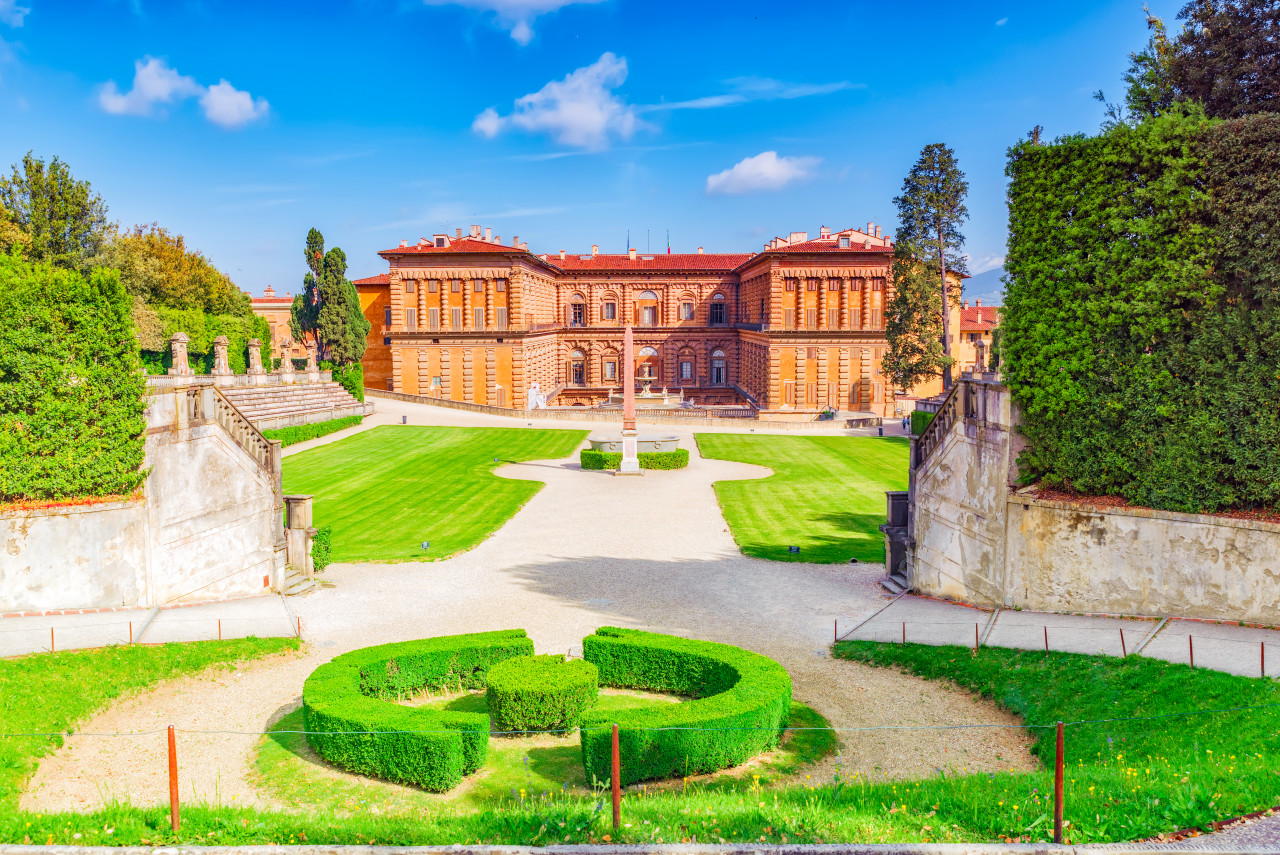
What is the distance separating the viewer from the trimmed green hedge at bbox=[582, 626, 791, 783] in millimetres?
9555

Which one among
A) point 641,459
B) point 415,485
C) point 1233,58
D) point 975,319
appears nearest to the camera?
point 1233,58

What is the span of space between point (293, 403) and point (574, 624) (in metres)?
36.4

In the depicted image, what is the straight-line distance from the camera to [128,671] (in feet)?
42.0

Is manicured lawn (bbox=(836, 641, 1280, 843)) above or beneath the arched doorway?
beneath

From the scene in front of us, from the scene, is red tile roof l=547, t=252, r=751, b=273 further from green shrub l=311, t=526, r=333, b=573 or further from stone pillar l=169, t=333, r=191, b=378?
green shrub l=311, t=526, r=333, b=573

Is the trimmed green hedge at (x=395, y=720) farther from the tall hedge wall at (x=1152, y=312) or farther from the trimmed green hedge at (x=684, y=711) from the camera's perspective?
the tall hedge wall at (x=1152, y=312)

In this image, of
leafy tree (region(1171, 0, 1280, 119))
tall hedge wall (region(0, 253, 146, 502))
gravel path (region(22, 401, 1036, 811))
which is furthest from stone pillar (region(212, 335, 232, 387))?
leafy tree (region(1171, 0, 1280, 119))

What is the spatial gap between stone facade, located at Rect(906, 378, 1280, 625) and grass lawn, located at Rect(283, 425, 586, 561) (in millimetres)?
12409

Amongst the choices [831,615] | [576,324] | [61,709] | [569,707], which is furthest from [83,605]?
[576,324]

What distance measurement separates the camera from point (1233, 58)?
18266 mm

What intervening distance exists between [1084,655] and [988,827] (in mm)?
6231

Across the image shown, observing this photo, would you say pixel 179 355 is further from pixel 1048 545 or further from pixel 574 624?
pixel 1048 545

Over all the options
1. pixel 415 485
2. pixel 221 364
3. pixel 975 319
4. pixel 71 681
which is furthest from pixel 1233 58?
pixel 975 319

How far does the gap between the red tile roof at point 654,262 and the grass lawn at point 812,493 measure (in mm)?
35025
